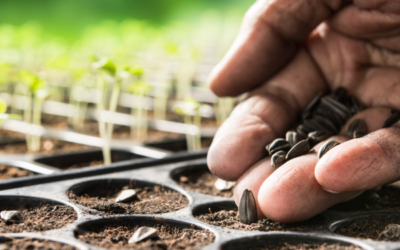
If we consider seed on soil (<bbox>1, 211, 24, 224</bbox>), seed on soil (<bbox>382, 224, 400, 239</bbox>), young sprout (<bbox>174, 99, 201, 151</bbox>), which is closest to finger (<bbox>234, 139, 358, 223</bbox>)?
seed on soil (<bbox>382, 224, 400, 239</bbox>)

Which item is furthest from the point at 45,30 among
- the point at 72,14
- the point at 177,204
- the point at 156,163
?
the point at 177,204

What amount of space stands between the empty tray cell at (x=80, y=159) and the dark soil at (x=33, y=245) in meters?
0.63

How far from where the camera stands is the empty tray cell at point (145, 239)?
0.63m

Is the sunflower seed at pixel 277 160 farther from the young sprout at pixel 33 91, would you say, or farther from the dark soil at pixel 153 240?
the young sprout at pixel 33 91

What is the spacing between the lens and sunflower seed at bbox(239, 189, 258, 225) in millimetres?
718

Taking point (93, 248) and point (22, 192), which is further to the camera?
point (22, 192)

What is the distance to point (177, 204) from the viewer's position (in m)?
0.85

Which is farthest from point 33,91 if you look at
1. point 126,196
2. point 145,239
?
point 145,239

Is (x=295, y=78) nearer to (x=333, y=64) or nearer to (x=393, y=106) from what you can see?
(x=333, y=64)

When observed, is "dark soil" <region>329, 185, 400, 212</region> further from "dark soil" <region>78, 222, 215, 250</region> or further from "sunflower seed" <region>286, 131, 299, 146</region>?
"dark soil" <region>78, 222, 215, 250</region>

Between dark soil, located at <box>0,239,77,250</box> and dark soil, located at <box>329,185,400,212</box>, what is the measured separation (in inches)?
21.1

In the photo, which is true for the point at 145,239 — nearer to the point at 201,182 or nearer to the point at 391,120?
the point at 201,182

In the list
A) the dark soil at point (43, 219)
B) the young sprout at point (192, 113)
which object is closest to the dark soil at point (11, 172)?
the dark soil at point (43, 219)

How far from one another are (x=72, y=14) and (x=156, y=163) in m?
3.36
